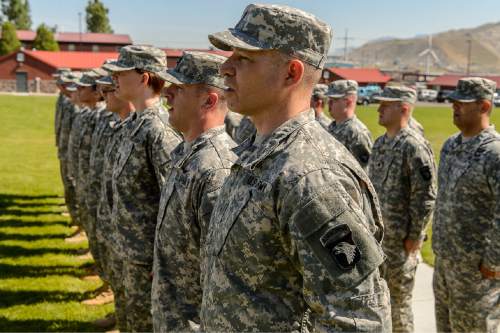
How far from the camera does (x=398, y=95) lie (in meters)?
5.94

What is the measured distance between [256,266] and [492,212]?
2956mm

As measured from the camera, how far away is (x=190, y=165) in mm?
3238

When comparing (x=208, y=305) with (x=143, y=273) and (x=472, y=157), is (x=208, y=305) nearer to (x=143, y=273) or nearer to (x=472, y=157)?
(x=143, y=273)

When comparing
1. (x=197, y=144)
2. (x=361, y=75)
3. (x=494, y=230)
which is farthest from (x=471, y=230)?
(x=361, y=75)

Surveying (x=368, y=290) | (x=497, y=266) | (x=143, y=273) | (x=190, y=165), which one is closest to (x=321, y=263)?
(x=368, y=290)

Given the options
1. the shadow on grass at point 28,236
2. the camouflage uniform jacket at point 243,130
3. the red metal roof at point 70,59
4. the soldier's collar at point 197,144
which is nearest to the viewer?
the soldier's collar at point 197,144

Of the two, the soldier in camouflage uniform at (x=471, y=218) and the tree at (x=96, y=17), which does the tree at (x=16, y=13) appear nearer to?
the tree at (x=96, y=17)

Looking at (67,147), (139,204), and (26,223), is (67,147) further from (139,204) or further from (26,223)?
(139,204)

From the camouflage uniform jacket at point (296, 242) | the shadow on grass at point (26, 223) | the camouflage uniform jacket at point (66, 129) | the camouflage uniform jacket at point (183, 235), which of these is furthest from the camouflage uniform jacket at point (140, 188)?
the camouflage uniform jacket at point (66, 129)

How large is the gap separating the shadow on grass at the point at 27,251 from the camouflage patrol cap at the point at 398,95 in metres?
5.08

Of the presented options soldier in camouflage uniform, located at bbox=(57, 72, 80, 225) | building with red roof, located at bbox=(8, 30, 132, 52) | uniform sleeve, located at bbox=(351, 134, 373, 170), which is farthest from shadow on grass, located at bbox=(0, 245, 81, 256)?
building with red roof, located at bbox=(8, 30, 132, 52)

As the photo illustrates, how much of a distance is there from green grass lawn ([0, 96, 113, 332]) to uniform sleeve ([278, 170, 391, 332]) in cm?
469

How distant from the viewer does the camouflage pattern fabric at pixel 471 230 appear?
175 inches

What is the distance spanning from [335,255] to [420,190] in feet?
12.1
